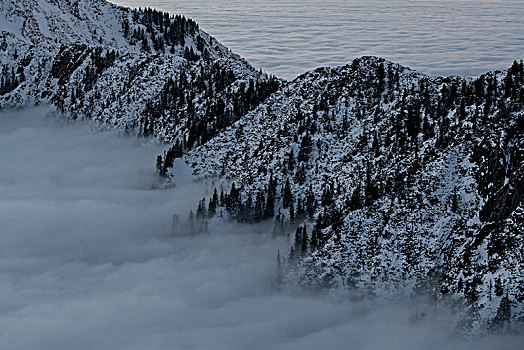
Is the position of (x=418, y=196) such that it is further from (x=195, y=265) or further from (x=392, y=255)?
(x=195, y=265)

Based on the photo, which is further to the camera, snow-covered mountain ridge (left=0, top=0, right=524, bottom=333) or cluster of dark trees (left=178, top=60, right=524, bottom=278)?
cluster of dark trees (left=178, top=60, right=524, bottom=278)

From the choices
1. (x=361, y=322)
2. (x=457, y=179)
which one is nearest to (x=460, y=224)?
(x=457, y=179)

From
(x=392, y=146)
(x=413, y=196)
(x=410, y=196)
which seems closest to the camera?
(x=413, y=196)

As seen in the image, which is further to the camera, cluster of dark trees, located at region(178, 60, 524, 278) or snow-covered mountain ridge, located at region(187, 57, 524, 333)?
cluster of dark trees, located at region(178, 60, 524, 278)

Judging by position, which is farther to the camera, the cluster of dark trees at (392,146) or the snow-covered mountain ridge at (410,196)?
the cluster of dark trees at (392,146)

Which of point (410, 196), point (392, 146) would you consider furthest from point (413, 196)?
point (392, 146)

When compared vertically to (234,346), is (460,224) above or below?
above

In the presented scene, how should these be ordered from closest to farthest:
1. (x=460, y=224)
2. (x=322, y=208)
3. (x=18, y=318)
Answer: (x=460, y=224)
(x=322, y=208)
(x=18, y=318)

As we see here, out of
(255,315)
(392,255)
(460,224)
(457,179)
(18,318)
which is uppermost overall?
(457,179)

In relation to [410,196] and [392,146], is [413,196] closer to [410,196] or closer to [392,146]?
[410,196]

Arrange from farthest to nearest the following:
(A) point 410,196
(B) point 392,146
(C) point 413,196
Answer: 1. (B) point 392,146
2. (A) point 410,196
3. (C) point 413,196

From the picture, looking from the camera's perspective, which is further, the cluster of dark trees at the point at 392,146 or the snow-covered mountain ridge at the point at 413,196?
the cluster of dark trees at the point at 392,146
